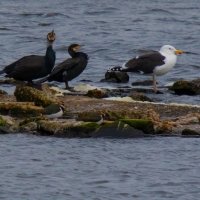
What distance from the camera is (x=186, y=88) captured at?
53.2 ft

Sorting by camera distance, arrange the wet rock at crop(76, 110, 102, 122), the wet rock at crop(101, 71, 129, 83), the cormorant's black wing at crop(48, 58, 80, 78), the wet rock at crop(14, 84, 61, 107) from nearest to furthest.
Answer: the wet rock at crop(76, 110, 102, 122) → the wet rock at crop(14, 84, 61, 107) → the cormorant's black wing at crop(48, 58, 80, 78) → the wet rock at crop(101, 71, 129, 83)

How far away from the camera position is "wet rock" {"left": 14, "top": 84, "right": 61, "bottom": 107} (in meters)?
13.1

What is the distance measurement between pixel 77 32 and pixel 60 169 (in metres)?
19.1

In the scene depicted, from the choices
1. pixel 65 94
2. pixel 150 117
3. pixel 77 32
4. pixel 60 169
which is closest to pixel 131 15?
pixel 77 32

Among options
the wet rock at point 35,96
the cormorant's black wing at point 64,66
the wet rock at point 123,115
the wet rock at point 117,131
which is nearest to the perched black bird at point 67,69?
the cormorant's black wing at point 64,66

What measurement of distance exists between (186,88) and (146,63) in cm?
183

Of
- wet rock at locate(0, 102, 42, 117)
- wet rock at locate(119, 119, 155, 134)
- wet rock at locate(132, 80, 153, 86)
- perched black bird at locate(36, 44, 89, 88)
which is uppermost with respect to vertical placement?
perched black bird at locate(36, 44, 89, 88)

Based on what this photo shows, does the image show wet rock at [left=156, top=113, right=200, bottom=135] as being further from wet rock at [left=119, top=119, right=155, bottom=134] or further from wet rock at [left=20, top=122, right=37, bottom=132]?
wet rock at [left=20, top=122, right=37, bottom=132]

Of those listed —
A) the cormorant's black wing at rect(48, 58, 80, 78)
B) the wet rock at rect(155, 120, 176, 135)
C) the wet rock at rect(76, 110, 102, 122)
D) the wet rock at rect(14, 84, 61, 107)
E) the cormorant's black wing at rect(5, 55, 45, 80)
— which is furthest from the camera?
the cormorant's black wing at rect(48, 58, 80, 78)

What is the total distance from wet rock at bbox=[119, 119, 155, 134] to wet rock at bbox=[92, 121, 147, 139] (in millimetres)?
135

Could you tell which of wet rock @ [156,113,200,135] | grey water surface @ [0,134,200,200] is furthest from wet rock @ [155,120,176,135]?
grey water surface @ [0,134,200,200]

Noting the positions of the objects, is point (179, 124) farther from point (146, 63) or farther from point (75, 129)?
point (146, 63)

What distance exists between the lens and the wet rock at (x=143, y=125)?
1105 centimetres

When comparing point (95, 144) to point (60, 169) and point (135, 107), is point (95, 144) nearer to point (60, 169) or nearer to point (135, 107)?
point (60, 169)
